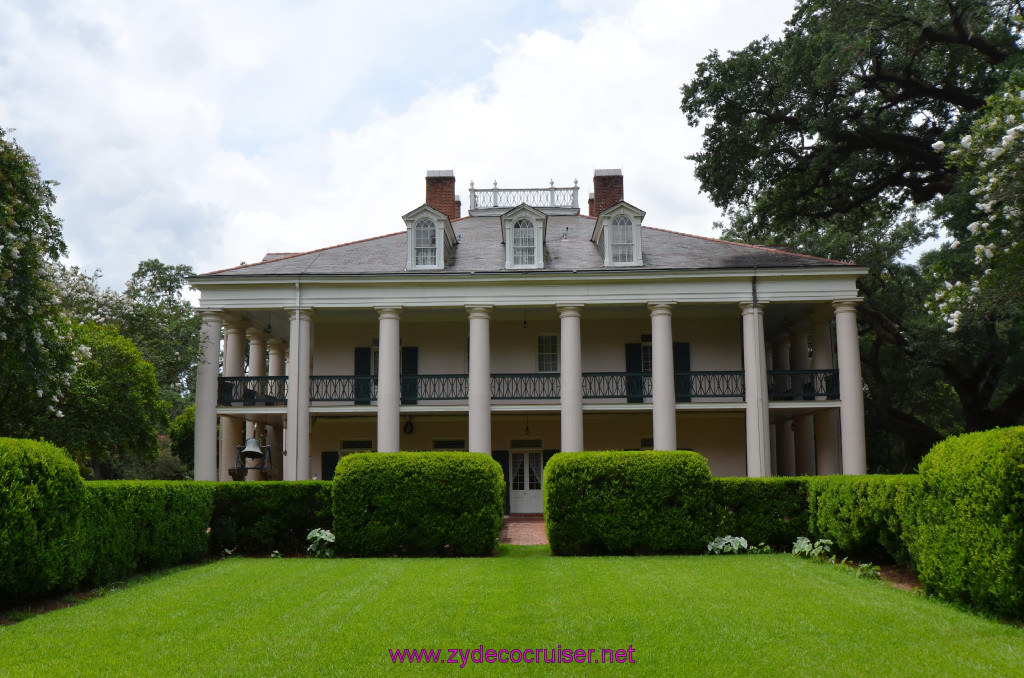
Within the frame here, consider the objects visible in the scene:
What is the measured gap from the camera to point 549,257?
79.9 ft

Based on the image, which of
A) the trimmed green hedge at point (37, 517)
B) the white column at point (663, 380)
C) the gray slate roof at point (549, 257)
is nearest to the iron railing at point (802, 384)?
the gray slate roof at point (549, 257)

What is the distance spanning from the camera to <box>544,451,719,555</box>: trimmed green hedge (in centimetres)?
1341

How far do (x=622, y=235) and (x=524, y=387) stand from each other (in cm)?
538

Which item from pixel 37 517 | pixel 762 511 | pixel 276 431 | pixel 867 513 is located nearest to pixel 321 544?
pixel 37 517

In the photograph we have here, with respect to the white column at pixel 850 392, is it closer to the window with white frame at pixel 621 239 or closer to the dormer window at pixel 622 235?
the dormer window at pixel 622 235

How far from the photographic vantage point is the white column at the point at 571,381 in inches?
866

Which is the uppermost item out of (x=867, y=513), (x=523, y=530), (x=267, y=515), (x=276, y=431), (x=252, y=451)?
(x=276, y=431)

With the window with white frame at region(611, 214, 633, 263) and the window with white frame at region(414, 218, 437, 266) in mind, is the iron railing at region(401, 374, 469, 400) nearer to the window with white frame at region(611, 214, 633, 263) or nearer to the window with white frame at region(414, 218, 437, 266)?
the window with white frame at region(414, 218, 437, 266)

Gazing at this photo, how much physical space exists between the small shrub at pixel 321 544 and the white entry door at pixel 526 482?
11.7 metres

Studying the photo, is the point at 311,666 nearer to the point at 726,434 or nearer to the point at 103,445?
the point at 103,445

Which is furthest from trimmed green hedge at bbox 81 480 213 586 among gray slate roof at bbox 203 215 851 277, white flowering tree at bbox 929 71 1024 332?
white flowering tree at bbox 929 71 1024 332

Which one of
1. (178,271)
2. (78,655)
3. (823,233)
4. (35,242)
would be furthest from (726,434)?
(178,271)

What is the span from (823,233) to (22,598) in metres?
30.1

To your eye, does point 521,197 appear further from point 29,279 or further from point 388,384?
point 29,279
